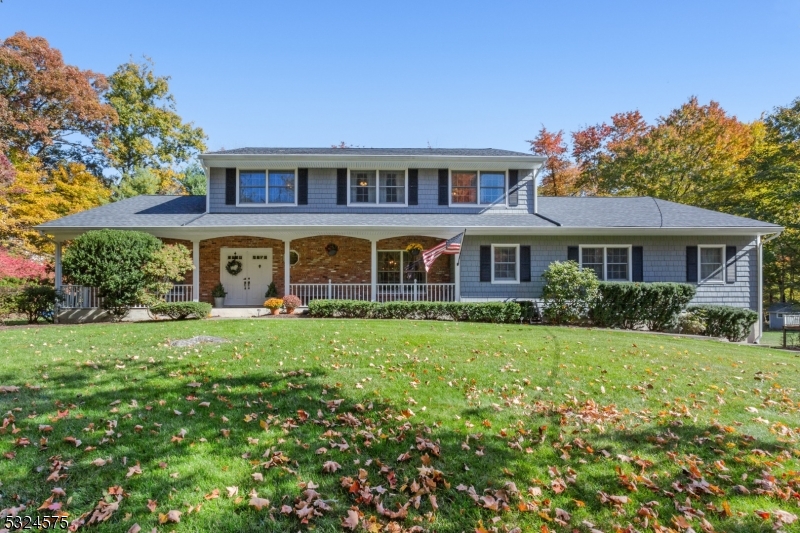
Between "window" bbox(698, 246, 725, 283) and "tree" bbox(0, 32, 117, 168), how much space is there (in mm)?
31382

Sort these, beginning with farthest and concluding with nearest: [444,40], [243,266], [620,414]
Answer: [243,266], [444,40], [620,414]

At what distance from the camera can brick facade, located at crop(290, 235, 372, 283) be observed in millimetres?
15531

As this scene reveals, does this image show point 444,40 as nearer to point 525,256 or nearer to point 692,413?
point 525,256

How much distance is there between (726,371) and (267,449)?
722 cm

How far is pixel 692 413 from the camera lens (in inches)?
174

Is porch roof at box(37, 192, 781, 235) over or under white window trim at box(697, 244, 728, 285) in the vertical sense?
over

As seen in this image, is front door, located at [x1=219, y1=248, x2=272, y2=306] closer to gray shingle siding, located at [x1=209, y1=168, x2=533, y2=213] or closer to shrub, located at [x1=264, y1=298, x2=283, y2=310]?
gray shingle siding, located at [x1=209, y1=168, x2=533, y2=213]

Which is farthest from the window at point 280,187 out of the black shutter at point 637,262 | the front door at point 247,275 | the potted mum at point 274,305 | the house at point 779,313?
the house at point 779,313

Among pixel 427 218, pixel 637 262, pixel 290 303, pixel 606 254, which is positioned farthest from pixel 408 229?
pixel 637 262

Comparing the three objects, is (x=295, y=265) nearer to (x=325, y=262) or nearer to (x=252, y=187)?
(x=325, y=262)

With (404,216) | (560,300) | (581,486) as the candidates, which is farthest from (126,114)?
(581,486)

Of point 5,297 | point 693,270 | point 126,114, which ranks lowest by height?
point 5,297

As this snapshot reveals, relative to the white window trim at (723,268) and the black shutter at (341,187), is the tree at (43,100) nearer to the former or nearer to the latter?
the black shutter at (341,187)

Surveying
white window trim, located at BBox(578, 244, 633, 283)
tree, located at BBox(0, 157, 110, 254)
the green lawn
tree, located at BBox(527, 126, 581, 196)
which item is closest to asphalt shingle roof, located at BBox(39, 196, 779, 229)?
white window trim, located at BBox(578, 244, 633, 283)
